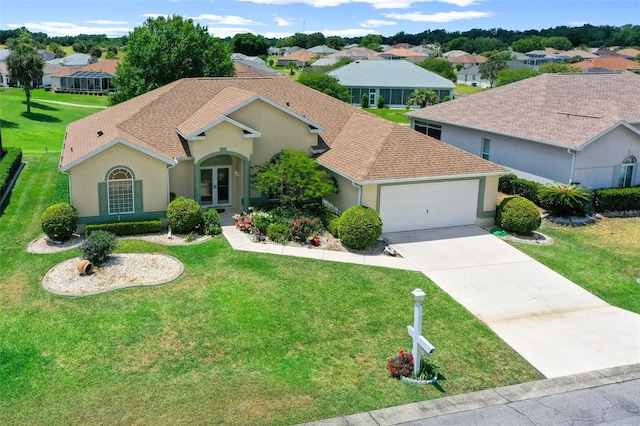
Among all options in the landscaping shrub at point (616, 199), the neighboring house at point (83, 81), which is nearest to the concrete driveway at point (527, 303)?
the landscaping shrub at point (616, 199)

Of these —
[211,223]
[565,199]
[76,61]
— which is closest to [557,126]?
[565,199]

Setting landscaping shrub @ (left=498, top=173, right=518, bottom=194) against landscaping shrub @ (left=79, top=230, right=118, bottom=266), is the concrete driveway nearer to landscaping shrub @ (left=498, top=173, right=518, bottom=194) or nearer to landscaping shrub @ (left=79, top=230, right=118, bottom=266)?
landscaping shrub @ (left=498, top=173, right=518, bottom=194)

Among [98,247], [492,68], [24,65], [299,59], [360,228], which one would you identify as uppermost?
[299,59]

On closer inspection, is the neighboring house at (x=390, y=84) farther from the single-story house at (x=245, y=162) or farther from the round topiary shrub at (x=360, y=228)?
the round topiary shrub at (x=360, y=228)

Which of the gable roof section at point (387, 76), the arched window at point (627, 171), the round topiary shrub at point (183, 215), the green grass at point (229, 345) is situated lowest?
the green grass at point (229, 345)

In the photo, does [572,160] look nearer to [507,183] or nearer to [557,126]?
[557,126]
